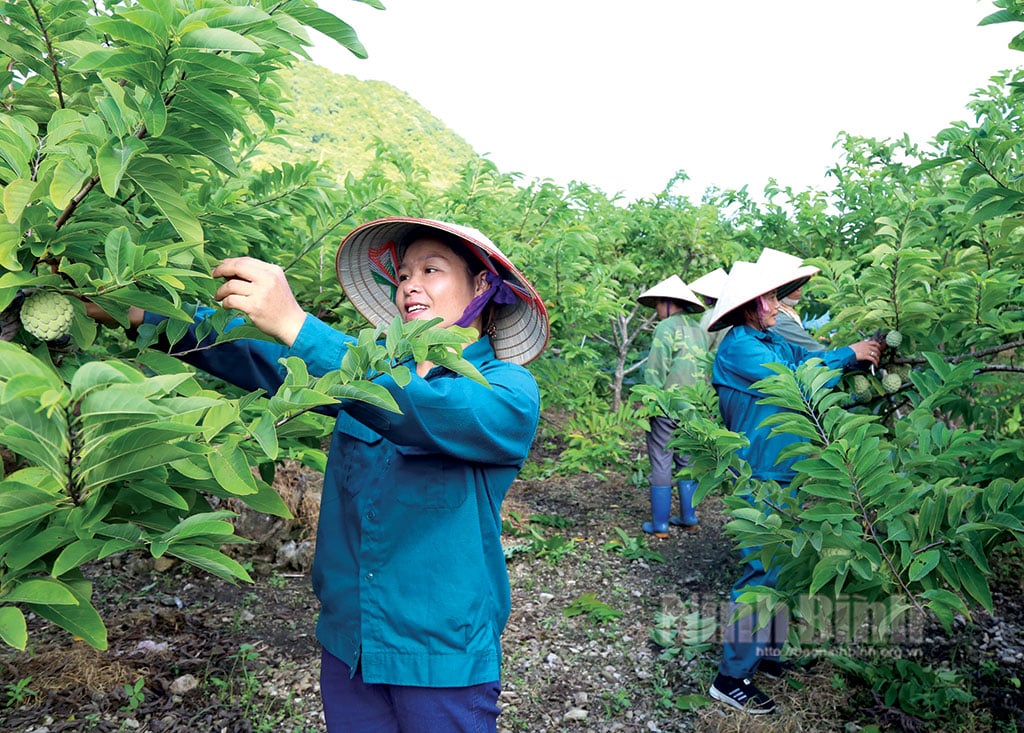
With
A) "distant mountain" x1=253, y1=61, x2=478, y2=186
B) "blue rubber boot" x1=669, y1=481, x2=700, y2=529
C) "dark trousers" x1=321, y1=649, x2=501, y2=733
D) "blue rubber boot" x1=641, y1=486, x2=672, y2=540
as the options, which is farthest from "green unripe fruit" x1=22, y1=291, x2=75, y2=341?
"distant mountain" x1=253, y1=61, x2=478, y2=186

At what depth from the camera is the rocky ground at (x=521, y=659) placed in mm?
2785

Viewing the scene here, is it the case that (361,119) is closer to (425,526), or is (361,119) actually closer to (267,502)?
(425,526)

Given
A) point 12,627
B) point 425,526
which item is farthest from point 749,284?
point 12,627

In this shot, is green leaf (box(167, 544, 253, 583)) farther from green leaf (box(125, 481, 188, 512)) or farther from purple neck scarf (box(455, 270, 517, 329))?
purple neck scarf (box(455, 270, 517, 329))

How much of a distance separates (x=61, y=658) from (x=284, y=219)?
204 centimetres

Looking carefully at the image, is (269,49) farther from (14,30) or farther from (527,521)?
(527,521)

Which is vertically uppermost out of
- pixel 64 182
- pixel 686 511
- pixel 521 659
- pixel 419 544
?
pixel 64 182

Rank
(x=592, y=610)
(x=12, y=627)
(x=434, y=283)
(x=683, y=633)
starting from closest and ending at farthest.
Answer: (x=12, y=627), (x=434, y=283), (x=683, y=633), (x=592, y=610)

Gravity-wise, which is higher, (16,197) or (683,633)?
(16,197)

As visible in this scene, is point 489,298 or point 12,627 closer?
point 12,627

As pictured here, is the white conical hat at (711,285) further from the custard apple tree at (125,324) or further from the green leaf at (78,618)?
the green leaf at (78,618)

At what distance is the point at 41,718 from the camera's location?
261 centimetres

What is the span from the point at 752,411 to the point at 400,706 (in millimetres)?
2237

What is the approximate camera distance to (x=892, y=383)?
2586 mm
